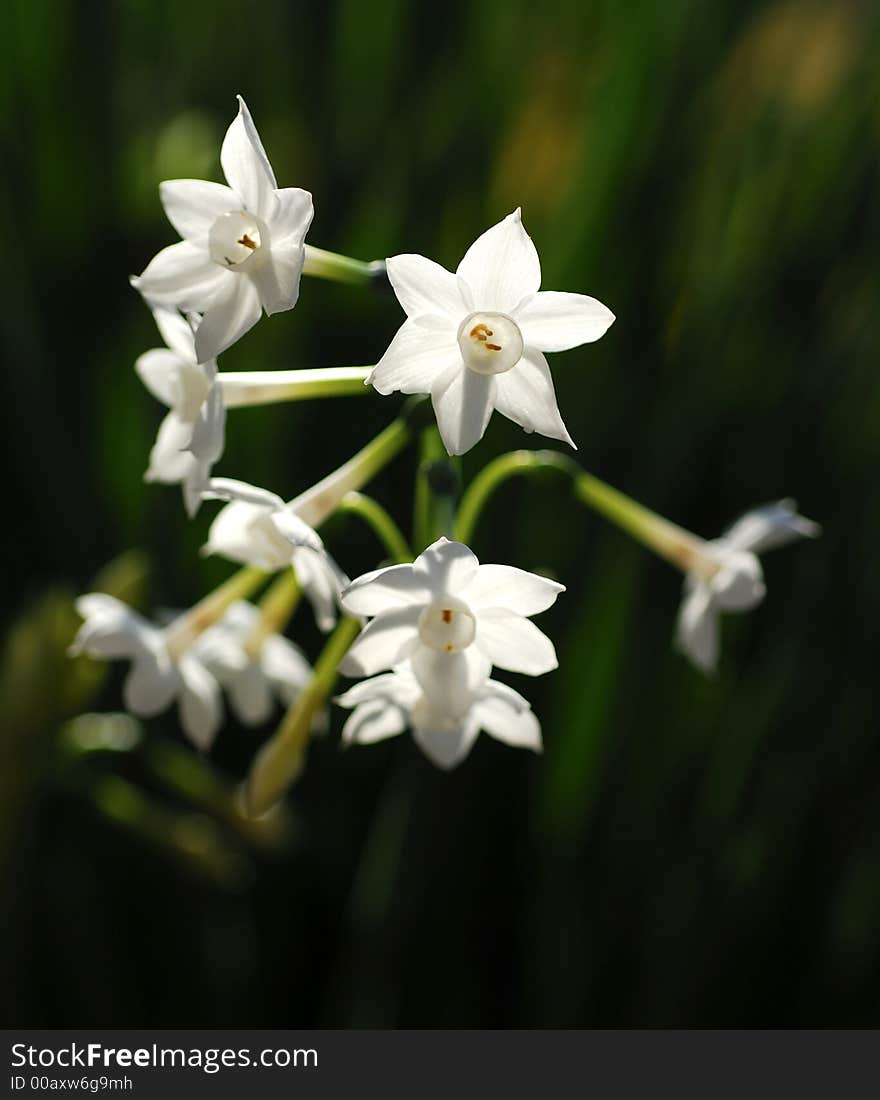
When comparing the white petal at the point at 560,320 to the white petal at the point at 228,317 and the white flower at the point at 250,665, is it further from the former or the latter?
the white flower at the point at 250,665

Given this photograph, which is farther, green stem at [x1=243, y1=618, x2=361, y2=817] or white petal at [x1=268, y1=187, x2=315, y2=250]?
green stem at [x1=243, y1=618, x2=361, y2=817]

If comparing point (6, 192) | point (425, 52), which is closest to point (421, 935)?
point (6, 192)

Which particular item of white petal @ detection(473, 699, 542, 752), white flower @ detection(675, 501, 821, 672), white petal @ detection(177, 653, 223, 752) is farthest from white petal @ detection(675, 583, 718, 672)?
white petal @ detection(177, 653, 223, 752)

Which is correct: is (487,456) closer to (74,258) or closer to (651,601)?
(651,601)

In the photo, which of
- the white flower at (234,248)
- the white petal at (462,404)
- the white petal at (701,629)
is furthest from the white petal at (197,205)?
the white petal at (701,629)

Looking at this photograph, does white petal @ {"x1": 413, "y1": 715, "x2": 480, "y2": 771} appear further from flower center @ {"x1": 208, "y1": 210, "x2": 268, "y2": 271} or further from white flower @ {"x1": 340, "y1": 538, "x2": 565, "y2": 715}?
flower center @ {"x1": 208, "y1": 210, "x2": 268, "y2": 271}
